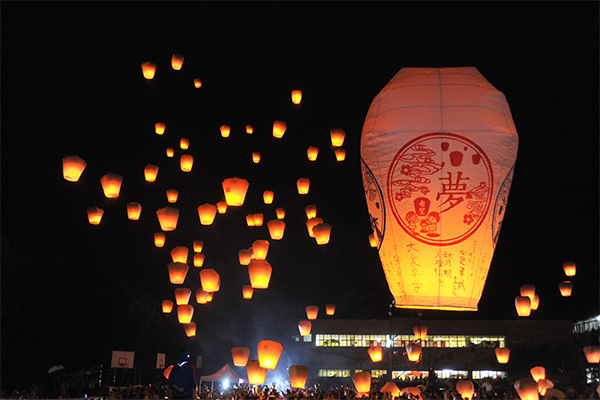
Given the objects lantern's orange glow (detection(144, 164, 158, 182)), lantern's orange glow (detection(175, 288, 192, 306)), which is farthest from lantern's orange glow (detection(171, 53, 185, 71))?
lantern's orange glow (detection(175, 288, 192, 306))

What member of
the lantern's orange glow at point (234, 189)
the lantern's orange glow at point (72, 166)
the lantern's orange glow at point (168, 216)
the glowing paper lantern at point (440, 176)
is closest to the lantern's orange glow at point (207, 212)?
the lantern's orange glow at point (168, 216)

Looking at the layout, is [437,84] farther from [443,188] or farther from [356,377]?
[356,377]

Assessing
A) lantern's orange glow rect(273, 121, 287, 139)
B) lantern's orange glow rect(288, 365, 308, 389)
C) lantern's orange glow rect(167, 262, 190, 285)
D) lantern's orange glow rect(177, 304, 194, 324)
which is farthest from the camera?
lantern's orange glow rect(273, 121, 287, 139)

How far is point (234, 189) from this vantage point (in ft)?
39.8

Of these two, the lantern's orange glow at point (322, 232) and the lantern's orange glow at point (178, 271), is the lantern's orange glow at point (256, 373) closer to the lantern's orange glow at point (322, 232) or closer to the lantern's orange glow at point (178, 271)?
the lantern's orange glow at point (178, 271)

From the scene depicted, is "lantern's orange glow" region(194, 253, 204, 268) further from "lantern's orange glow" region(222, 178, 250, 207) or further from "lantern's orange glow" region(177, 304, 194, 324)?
"lantern's orange glow" region(222, 178, 250, 207)

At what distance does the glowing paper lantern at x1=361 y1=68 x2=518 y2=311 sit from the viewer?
18.2ft

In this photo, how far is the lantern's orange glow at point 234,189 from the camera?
39.6 feet

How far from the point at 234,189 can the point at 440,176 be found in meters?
7.09

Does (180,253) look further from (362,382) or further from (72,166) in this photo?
(362,382)

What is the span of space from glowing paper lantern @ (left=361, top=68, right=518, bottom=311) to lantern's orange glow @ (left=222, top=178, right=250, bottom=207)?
6.47m

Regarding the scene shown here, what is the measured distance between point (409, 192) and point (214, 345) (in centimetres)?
2224

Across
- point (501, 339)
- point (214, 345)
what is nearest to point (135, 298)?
point (214, 345)

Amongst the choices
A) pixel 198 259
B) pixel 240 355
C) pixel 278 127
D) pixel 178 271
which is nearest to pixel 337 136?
pixel 278 127
